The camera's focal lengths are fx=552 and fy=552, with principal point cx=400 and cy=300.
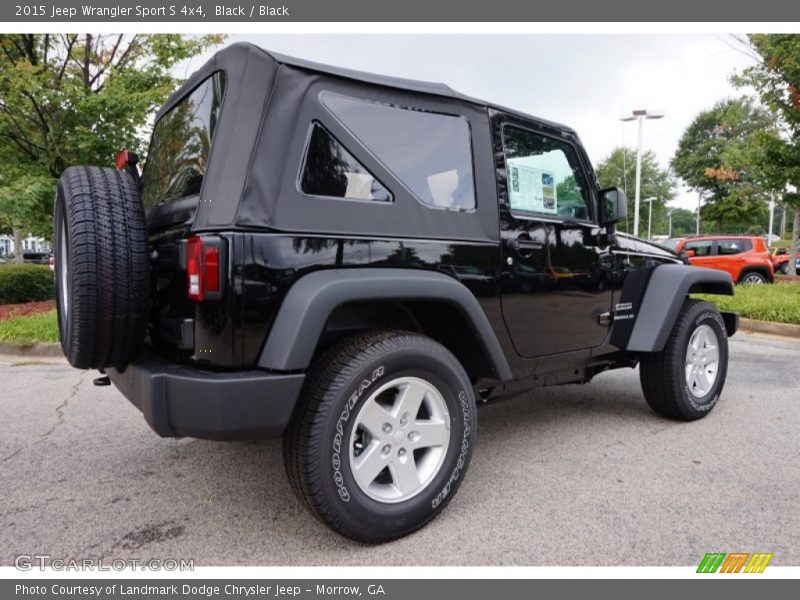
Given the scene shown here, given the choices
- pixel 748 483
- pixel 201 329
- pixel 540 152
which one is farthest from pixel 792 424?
pixel 201 329

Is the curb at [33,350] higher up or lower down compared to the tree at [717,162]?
lower down

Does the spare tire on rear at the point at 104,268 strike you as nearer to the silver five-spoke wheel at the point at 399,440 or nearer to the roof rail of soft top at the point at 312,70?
the roof rail of soft top at the point at 312,70

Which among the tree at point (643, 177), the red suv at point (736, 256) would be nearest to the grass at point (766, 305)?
the red suv at point (736, 256)

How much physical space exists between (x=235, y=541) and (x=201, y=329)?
928 mm

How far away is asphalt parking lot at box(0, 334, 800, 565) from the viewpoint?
2.23 meters

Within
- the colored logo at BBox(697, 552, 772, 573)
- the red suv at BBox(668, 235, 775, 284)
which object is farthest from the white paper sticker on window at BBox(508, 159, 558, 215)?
the red suv at BBox(668, 235, 775, 284)

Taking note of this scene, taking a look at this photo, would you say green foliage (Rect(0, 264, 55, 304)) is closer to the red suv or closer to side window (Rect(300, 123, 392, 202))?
side window (Rect(300, 123, 392, 202))

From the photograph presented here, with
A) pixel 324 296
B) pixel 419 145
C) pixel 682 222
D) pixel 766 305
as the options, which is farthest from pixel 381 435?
pixel 682 222

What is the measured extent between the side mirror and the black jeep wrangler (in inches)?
24.8

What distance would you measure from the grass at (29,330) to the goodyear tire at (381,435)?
5.84 m

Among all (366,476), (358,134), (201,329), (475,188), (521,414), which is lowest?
(521,414)

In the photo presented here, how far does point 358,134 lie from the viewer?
2365mm

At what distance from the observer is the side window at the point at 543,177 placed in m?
2.95

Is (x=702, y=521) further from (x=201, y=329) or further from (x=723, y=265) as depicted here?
(x=723, y=265)
